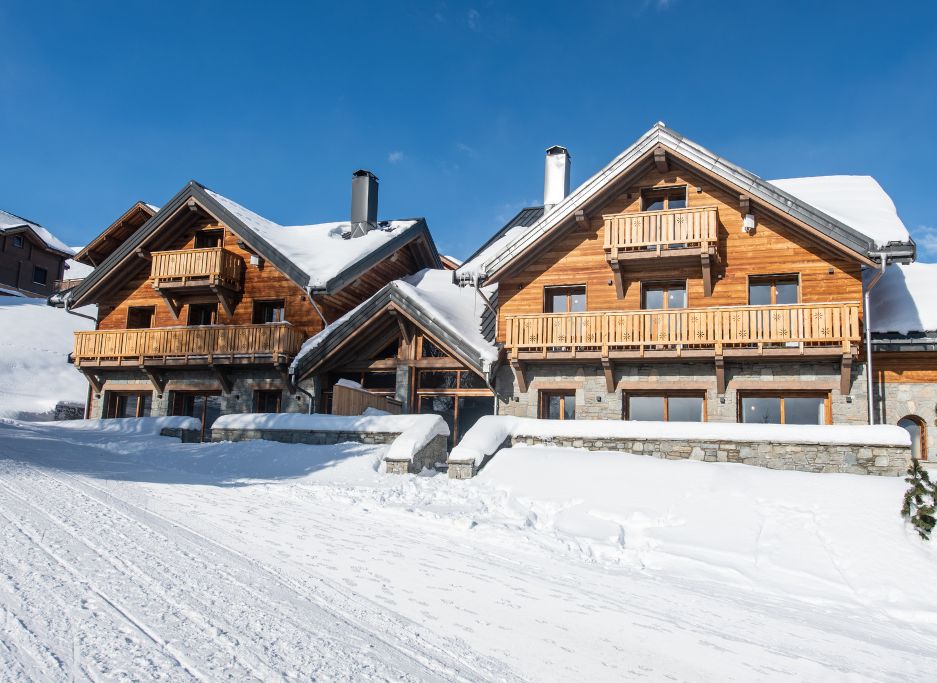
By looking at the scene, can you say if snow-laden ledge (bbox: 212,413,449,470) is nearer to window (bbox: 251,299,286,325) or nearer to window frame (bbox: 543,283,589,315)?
window frame (bbox: 543,283,589,315)

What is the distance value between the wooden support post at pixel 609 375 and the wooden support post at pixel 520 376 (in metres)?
1.99

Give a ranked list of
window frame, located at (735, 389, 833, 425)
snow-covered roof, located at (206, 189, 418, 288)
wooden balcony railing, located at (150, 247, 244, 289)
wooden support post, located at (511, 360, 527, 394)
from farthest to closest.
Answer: wooden balcony railing, located at (150, 247, 244, 289) → snow-covered roof, located at (206, 189, 418, 288) → wooden support post, located at (511, 360, 527, 394) → window frame, located at (735, 389, 833, 425)

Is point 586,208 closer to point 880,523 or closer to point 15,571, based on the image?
point 880,523

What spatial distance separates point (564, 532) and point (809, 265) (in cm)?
1038

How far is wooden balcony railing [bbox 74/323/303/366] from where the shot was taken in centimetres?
2112

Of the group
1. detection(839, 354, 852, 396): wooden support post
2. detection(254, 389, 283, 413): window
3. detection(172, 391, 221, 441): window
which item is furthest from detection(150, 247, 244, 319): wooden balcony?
detection(839, 354, 852, 396): wooden support post

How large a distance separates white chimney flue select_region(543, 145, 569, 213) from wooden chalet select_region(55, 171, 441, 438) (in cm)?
505

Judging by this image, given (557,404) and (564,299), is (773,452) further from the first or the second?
(564,299)

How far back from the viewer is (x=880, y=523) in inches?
388

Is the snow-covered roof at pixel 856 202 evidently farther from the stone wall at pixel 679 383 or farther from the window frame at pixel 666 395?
the window frame at pixel 666 395

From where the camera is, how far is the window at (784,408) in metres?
16.2

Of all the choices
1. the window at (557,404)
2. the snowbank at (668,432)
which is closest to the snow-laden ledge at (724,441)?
the snowbank at (668,432)

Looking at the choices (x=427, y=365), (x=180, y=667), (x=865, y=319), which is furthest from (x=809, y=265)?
(x=180, y=667)

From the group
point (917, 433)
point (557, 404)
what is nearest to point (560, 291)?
point (557, 404)
